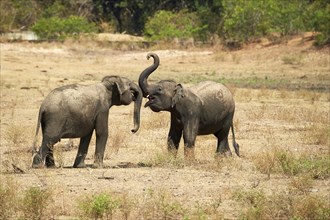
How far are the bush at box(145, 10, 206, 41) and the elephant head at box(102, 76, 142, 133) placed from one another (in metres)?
35.8

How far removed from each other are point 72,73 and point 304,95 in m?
10.4

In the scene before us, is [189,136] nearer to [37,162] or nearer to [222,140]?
[222,140]

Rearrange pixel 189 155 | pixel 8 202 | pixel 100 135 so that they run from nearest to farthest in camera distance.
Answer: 1. pixel 8 202
2. pixel 100 135
3. pixel 189 155

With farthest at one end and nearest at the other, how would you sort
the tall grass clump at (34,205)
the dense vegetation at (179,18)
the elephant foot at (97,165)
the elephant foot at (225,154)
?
the dense vegetation at (179,18), the elephant foot at (225,154), the elephant foot at (97,165), the tall grass clump at (34,205)

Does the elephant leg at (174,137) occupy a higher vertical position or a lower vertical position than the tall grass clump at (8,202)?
lower

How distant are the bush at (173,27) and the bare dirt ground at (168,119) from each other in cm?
548

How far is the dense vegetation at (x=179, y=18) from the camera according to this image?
150 feet

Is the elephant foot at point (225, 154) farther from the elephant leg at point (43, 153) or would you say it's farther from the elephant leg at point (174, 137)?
the elephant leg at point (43, 153)

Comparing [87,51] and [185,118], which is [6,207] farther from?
[87,51]

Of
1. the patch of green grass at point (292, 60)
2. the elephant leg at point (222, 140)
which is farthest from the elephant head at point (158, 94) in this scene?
the patch of green grass at point (292, 60)

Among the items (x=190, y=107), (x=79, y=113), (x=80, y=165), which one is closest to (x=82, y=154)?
(x=80, y=165)

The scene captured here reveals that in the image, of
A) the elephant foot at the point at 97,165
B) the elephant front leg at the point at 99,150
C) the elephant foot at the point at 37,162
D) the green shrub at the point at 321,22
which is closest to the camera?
the elephant foot at the point at 37,162

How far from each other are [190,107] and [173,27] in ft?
126

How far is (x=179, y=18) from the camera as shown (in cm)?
5606
